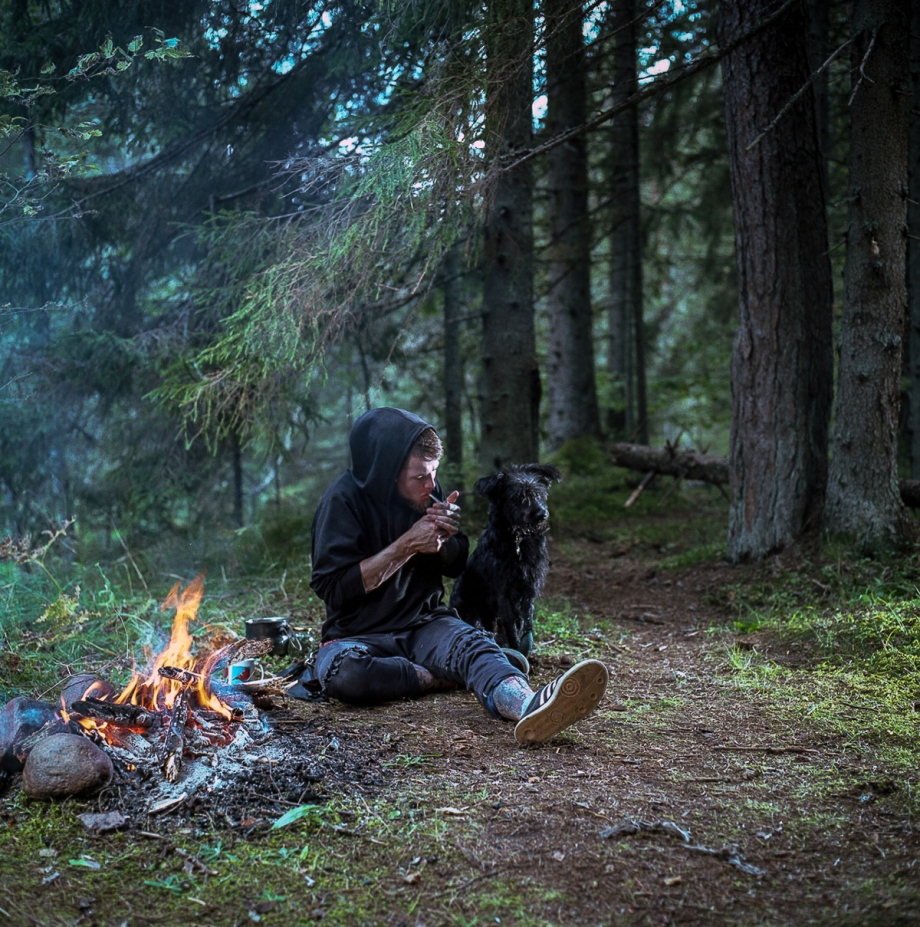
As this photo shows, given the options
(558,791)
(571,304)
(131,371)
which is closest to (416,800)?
(558,791)

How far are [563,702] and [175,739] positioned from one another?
1608 millimetres

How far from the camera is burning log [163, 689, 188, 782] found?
312 cm

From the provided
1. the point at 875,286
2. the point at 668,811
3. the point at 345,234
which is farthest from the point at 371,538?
the point at 875,286

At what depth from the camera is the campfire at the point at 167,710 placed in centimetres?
328

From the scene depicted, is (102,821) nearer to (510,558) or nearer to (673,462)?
(510,558)

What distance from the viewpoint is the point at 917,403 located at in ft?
26.0

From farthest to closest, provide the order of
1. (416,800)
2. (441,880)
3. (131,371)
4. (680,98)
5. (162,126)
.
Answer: (680,98)
(131,371)
(162,126)
(416,800)
(441,880)

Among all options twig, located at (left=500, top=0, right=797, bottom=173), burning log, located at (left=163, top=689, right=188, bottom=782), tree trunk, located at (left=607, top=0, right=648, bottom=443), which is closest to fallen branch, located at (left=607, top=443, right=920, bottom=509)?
tree trunk, located at (left=607, top=0, right=648, bottom=443)

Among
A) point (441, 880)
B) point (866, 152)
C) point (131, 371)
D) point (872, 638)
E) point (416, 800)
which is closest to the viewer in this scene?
point (441, 880)

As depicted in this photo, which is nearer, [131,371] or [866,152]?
[866,152]

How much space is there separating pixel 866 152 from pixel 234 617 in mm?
5661

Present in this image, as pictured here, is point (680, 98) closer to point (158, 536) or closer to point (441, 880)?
point (158, 536)

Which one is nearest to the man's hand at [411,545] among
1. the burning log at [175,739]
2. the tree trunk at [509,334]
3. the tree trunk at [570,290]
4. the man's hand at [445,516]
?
the man's hand at [445,516]

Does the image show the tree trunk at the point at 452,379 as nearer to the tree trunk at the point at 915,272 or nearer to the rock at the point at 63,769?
the tree trunk at the point at 915,272
